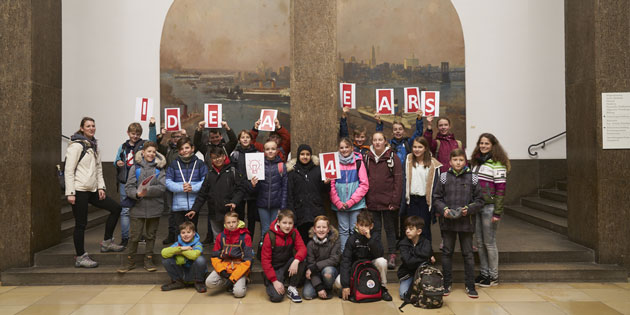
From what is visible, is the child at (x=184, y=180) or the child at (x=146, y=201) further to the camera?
the child at (x=184, y=180)

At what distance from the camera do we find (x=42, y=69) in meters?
6.25

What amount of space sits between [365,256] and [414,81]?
562 centimetres

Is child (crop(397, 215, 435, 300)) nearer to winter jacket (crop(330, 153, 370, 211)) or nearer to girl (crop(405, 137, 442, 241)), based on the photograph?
girl (crop(405, 137, 442, 241))

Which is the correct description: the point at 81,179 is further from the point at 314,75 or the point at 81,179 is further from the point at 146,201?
the point at 314,75

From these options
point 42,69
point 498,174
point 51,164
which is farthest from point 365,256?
point 42,69

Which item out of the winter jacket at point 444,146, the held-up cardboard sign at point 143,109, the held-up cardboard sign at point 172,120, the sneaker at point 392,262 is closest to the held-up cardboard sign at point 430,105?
the winter jacket at point 444,146

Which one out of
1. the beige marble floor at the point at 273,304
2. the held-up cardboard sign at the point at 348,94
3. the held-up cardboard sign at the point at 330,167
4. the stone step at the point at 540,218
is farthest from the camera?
the stone step at the point at 540,218

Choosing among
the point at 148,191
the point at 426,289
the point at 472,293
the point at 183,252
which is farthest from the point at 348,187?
the point at 148,191

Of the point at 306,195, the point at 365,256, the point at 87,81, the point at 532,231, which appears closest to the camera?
the point at 365,256

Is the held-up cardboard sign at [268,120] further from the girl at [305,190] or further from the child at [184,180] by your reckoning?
the child at [184,180]

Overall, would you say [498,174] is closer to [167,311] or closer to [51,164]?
[167,311]

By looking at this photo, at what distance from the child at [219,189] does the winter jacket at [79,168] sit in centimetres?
139

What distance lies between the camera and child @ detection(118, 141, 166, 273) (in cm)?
556

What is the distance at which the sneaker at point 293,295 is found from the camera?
482 cm
